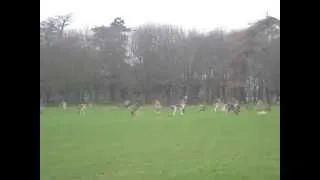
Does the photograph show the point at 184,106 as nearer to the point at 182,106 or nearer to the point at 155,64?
the point at 182,106

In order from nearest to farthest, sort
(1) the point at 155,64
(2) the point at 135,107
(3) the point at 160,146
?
(1) the point at 155,64, (2) the point at 135,107, (3) the point at 160,146

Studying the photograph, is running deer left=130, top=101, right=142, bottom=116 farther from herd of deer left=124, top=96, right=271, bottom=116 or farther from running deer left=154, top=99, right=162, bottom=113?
running deer left=154, top=99, right=162, bottom=113

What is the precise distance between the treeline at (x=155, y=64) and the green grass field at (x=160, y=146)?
0.24m

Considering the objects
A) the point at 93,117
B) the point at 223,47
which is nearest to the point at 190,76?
the point at 223,47

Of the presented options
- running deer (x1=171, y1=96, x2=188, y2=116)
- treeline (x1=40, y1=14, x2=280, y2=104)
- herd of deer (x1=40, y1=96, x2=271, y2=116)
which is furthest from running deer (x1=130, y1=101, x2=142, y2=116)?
running deer (x1=171, y1=96, x2=188, y2=116)

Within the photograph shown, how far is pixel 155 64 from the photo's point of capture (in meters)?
3.05

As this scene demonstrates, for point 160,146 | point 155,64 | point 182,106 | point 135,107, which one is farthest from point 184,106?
point 160,146

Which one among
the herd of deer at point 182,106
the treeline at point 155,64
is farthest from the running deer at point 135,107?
the treeline at point 155,64

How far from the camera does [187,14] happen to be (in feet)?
10.1

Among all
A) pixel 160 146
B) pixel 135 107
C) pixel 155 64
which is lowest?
pixel 160 146

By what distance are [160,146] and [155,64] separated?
1273 millimetres
